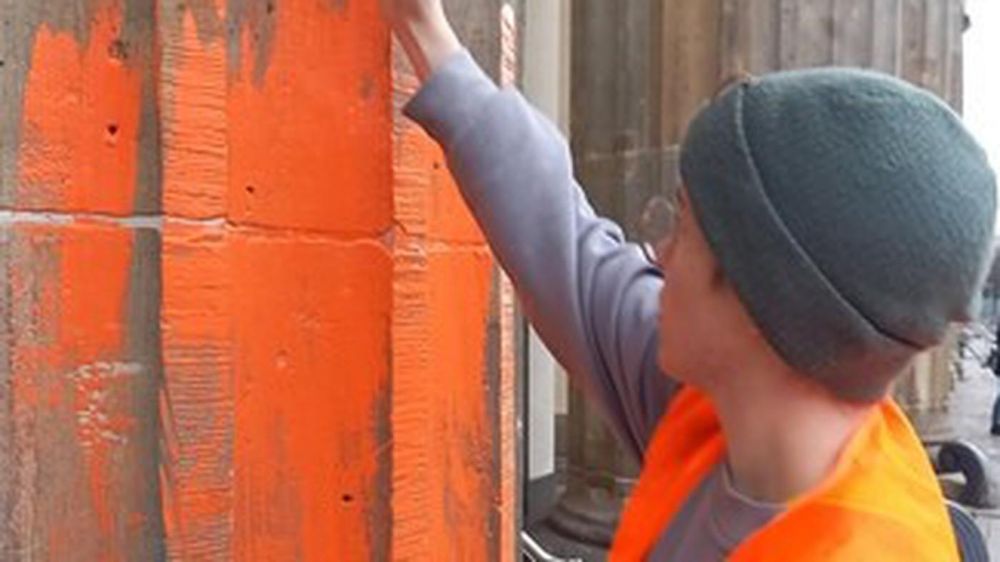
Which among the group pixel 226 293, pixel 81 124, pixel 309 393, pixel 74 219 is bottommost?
pixel 309 393

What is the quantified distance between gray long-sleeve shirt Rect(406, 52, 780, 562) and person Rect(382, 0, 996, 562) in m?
0.14

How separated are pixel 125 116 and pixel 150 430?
447mm

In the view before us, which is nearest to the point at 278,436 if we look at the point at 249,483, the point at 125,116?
the point at 249,483

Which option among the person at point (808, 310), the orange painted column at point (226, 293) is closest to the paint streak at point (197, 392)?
the orange painted column at point (226, 293)

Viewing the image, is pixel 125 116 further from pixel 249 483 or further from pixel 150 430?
pixel 249 483

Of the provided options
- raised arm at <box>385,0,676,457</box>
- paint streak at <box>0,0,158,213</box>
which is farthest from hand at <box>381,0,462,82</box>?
paint streak at <box>0,0,158,213</box>

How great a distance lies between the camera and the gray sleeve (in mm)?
1432

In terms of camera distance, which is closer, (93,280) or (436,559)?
(93,280)

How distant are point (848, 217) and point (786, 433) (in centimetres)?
24

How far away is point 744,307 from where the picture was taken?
109 centimetres

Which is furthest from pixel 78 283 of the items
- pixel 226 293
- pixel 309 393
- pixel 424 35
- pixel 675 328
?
pixel 675 328

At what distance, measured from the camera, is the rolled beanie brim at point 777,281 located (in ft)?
3.36

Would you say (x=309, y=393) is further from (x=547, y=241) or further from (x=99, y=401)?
(x=547, y=241)

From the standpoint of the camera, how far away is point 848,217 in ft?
3.27
